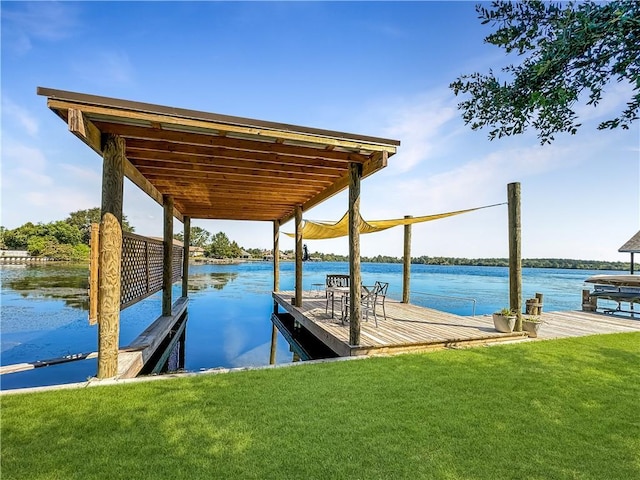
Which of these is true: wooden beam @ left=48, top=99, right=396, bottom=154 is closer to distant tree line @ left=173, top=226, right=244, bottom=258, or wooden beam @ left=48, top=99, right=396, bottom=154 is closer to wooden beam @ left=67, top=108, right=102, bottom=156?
wooden beam @ left=67, top=108, right=102, bottom=156

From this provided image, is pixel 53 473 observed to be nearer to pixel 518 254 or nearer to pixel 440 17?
pixel 518 254

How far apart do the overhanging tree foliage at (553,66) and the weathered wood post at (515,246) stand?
3783 mm

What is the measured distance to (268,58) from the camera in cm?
674

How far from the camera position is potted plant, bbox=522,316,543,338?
5.37m

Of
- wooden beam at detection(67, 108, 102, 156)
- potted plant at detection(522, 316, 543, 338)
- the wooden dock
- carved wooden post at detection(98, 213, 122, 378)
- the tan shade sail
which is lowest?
the wooden dock

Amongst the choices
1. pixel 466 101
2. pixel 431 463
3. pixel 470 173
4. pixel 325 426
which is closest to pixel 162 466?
pixel 325 426

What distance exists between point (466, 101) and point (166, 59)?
637cm

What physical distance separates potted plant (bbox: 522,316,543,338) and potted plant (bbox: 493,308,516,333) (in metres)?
0.37

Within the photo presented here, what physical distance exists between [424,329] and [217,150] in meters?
4.32

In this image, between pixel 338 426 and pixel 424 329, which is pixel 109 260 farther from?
pixel 424 329

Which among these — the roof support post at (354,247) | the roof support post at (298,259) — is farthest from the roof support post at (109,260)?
the roof support post at (298,259)

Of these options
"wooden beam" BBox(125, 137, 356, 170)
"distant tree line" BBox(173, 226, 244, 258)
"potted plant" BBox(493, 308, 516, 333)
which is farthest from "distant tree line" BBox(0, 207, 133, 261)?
"potted plant" BBox(493, 308, 516, 333)

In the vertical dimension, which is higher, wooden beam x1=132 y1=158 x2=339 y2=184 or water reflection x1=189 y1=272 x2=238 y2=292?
wooden beam x1=132 y1=158 x2=339 y2=184

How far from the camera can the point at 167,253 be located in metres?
7.30
